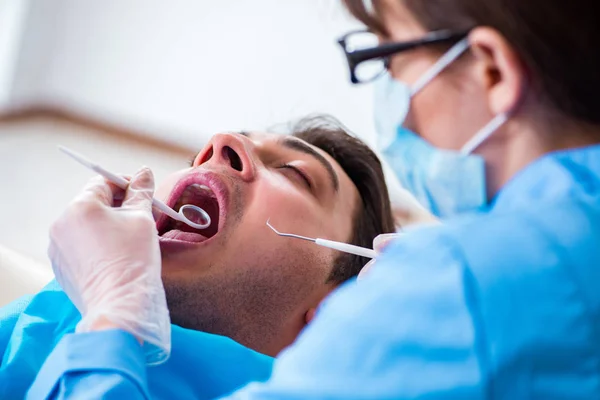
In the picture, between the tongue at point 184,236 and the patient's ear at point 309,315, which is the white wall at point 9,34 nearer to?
the tongue at point 184,236

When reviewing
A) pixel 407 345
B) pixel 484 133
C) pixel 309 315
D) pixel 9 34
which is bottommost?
pixel 9 34

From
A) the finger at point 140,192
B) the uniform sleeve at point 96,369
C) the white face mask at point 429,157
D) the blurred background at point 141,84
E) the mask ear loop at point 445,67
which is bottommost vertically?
the blurred background at point 141,84

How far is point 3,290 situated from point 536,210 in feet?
4.34

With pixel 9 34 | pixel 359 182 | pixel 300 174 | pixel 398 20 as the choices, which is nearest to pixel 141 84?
pixel 9 34

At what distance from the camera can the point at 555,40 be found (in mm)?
801

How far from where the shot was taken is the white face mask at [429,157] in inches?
35.4

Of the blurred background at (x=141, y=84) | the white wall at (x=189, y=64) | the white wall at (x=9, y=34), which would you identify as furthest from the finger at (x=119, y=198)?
the white wall at (x=9, y=34)

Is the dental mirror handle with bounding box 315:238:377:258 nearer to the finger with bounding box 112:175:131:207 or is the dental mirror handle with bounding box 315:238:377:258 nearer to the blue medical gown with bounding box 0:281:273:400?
the blue medical gown with bounding box 0:281:273:400

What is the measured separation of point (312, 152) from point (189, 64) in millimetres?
2041

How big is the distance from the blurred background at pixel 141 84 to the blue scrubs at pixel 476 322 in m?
2.17

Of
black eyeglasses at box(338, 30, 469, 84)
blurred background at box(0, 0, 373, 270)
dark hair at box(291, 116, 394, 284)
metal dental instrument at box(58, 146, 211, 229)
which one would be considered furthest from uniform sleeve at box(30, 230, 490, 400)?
blurred background at box(0, 0, 373, 270)

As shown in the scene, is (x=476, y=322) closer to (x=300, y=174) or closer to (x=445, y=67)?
(x=445, y=67)

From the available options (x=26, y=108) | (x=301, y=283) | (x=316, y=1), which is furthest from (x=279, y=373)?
(x=26, y=108)

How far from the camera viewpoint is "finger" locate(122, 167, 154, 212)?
1.26m
